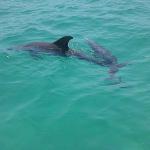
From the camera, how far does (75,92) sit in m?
9.84

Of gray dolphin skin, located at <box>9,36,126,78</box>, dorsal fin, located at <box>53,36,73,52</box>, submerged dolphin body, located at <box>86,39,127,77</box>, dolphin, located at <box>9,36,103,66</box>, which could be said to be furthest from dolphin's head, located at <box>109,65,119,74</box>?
dorsal fin, located at <box>53,36,73,52</box>

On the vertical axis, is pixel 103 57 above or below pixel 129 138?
above

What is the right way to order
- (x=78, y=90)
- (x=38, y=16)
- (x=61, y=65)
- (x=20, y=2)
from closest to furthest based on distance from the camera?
(x=78, y=90)
(x=61, y=65)
(x=38, y=16)
(x=20, y=2)

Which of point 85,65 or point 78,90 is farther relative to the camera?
point 85,65

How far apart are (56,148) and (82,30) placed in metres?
6.53

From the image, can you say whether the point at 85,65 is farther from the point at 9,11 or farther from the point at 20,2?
the point at 20,2

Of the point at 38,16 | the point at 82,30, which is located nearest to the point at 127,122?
the point at 82,30

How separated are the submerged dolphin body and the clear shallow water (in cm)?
20

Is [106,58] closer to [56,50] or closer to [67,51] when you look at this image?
[67,51]

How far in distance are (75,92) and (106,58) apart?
184cm

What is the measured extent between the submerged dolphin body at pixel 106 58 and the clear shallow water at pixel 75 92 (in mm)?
202

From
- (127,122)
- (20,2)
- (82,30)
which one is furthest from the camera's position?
(20,2)

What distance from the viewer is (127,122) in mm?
8695

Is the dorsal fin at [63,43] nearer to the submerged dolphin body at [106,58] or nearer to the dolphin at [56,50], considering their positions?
the dolphin at [56,50]
